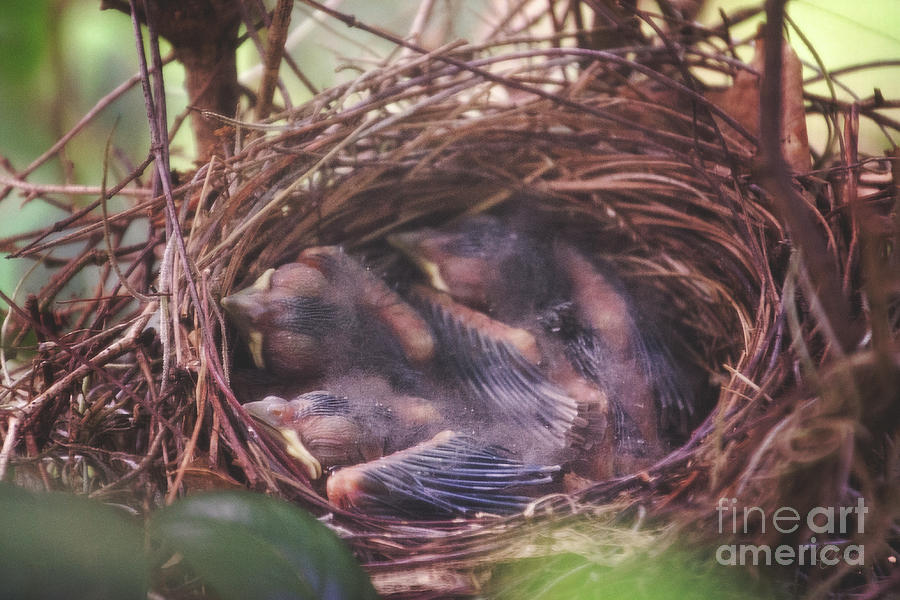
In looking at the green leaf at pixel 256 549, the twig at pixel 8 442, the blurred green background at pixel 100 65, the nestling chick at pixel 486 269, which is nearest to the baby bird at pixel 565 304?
the nestling chick at pixel 486 269

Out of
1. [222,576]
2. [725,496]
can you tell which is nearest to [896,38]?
[725,496]

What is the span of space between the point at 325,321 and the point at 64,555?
0.50 metres

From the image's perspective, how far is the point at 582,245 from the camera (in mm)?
1137

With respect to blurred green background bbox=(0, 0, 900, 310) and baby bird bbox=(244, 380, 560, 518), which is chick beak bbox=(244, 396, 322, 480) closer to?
baby bird bbox=(244, 380, 560, 518)

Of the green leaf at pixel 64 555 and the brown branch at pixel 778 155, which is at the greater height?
the brown branch at pixel 778 155

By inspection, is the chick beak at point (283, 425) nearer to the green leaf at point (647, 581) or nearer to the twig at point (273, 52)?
the green leaf at point (647, 581)

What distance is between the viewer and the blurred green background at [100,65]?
2.41ft

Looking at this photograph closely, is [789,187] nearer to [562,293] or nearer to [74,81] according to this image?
[562,293]

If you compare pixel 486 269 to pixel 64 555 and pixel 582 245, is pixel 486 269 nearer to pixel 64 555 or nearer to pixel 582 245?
pixel 582 245

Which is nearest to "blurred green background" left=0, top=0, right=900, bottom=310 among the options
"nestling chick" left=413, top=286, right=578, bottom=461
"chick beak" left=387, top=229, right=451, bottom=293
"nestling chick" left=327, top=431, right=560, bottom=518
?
"chick beak" left=387, top=229, right=451, bottom=293

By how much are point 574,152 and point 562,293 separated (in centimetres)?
26

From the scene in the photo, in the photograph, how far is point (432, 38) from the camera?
5.18 feet

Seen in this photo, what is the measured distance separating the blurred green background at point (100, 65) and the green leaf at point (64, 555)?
47 centimetres

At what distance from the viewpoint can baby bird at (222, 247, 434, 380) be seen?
2.90 ft
